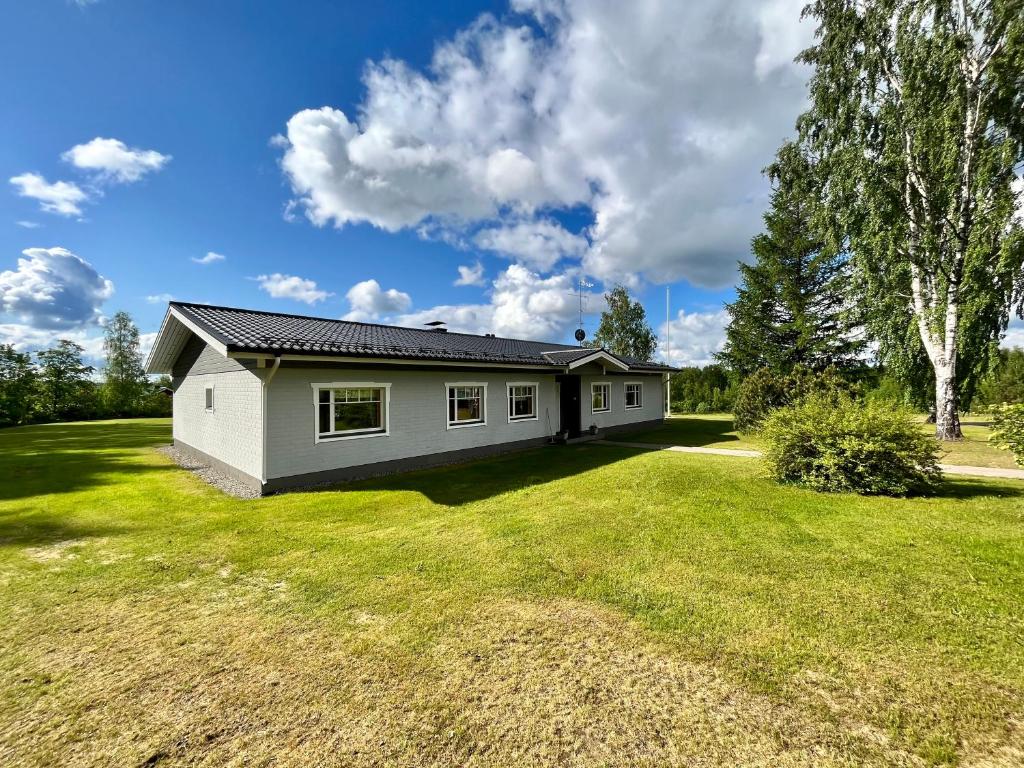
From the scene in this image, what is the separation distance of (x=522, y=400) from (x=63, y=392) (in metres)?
37.4

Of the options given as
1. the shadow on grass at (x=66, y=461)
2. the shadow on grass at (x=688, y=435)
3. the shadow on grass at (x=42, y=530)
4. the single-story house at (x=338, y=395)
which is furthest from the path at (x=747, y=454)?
the shadow on grass at (x=66, y=461)

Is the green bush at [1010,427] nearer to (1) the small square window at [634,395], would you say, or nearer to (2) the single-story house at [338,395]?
(2) the single-story house at [338,395]

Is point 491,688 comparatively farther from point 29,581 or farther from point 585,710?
point 29,581

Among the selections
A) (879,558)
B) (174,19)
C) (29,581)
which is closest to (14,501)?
(29,581)

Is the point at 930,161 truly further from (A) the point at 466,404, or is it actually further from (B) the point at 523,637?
(B) the point at 523,637

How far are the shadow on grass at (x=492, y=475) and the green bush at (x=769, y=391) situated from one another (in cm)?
684

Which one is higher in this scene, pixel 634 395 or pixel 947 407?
pixel 634 395

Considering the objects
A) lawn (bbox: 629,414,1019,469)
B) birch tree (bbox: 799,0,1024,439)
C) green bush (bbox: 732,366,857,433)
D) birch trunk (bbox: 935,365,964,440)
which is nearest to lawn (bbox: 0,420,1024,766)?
lawn (bbox: 629,414,1019,469)

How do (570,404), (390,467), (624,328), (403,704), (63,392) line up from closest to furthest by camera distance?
1. (403,704)
2. (390,467)
3. (570,404)
4. (63,392)
5. (624,328)

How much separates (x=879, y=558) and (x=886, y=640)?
6.32ft

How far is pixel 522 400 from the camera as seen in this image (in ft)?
45.7

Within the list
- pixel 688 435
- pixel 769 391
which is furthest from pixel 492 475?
pixel 769 391

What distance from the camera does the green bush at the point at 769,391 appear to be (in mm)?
14547

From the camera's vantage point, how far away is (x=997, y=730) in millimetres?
2424
